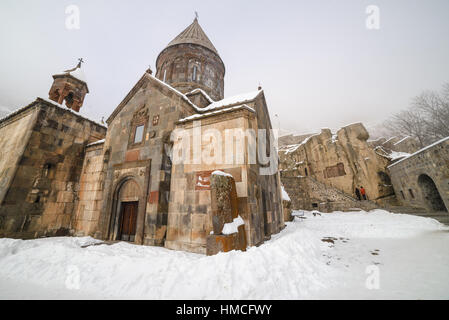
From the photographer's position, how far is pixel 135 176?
7551mm

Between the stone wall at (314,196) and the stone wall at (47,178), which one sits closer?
the stone wall at (47,178)

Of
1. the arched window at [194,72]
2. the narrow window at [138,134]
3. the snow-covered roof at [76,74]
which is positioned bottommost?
the narrow window at [138,134]

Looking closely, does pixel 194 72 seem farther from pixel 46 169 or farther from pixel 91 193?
pixel 46 169

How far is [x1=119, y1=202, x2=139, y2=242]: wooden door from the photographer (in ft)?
24.1

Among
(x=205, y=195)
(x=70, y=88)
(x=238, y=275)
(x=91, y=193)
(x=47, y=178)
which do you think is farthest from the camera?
(x=70, y=88)

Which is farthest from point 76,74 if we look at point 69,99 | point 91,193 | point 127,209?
point 127,209

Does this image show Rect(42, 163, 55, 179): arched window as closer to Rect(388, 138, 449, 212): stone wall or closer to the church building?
the church building

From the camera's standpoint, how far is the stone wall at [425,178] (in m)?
11.6

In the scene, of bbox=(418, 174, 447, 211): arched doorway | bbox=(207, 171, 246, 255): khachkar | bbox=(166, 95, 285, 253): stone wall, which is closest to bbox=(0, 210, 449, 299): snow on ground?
bbox=(207, 171, 246, 255): khachkar

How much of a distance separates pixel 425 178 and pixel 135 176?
21995 mm

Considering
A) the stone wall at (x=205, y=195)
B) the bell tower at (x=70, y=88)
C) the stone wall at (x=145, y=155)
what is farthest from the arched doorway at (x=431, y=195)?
the bell tower at (x=70, y=88)

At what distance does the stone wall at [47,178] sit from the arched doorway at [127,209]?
366 cm

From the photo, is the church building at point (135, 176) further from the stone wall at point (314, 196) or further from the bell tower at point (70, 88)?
the stone wall at point (314, 196)
